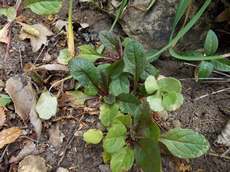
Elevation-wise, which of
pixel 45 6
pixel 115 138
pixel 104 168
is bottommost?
pixel 104 168

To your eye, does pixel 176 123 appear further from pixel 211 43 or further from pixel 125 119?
pixel 211 43

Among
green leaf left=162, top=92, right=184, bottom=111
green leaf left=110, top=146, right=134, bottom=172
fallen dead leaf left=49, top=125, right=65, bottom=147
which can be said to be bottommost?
fallen dead leaf left=49, top=125, right=65, bottom=147

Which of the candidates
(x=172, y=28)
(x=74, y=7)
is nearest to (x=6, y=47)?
(x=74, y=7)

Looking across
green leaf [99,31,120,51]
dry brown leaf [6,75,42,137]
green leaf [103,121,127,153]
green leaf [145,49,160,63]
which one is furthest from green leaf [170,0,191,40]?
dry brown leaf [6,75,42,137]

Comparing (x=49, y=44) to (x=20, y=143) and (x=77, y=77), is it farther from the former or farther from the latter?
(x=20, y=143)

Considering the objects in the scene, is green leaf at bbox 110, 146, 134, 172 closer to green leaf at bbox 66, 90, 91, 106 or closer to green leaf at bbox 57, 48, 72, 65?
green leaf at bbox 66, 90, 91, 106

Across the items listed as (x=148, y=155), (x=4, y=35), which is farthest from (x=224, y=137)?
(x=4, y=35)
